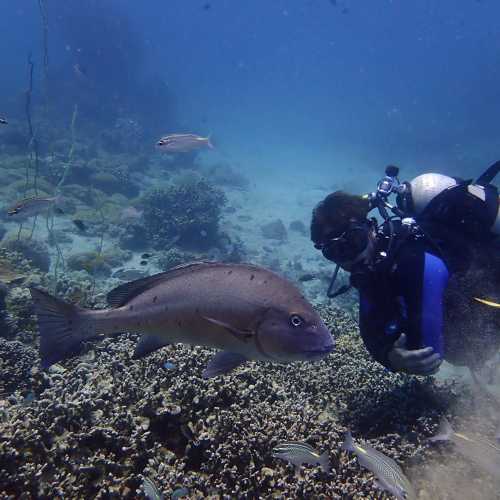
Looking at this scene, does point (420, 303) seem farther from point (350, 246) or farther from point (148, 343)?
point (148, 343)

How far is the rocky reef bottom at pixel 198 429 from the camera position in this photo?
2.68m

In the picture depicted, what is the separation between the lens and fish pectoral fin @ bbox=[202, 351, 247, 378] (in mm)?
1783

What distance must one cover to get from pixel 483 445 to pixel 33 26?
526 ft

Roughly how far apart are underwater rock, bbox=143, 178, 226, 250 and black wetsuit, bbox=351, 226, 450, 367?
10.5 m

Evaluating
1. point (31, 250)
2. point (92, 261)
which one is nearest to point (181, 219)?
point (92, 261)

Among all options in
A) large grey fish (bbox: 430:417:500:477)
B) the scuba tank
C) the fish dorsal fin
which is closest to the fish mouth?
the fish dorsal fin

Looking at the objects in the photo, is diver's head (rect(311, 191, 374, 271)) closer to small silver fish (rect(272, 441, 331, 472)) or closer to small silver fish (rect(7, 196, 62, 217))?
small silver fish (rect(272, 441, 331, 472))

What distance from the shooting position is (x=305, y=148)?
68.7 metres

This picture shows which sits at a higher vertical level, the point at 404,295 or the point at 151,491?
the point at 404,295

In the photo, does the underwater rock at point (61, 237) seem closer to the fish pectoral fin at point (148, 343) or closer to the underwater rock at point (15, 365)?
the underwater rock at point (15, 365)

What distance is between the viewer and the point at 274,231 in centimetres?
1847

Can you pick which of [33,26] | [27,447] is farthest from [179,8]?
[27,447]

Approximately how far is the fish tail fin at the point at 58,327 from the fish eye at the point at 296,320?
1103 millimetres

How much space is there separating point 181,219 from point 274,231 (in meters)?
6.11
